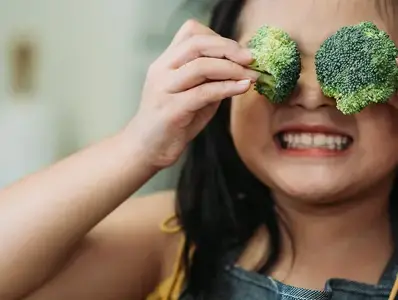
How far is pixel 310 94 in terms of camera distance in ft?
2.84

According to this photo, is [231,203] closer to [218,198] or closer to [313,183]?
[218,198]

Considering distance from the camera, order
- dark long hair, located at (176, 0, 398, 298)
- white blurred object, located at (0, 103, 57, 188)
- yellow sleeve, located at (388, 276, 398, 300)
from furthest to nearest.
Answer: white blurred object, located at (0, 103, 57, 188), dark long hair, located at (176, 0, 398, 298), yellow sleeve, located at (388, 276, 398, 300)

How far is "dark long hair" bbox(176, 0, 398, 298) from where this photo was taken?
102cm

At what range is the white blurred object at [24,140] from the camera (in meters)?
1.81

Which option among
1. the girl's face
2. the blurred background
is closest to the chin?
the girl's face

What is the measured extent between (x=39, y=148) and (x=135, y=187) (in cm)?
98

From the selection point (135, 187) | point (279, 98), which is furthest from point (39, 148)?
point (279, 98)

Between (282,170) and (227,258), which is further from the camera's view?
(227,258)

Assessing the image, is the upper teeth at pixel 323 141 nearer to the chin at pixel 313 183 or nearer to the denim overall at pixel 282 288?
the chin at pixel 313 183

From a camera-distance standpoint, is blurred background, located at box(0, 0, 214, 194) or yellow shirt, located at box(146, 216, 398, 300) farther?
blurred background, located at box(0, 0, 214, 194)

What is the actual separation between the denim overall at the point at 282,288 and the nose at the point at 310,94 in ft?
0.72

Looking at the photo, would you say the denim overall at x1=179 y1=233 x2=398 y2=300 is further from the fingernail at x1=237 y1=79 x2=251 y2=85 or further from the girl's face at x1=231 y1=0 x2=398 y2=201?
the fingernail at x1=237 y1=79 x2=251 y2=85

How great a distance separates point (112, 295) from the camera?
1.03 metres

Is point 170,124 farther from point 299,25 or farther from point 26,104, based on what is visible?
point 26,104
